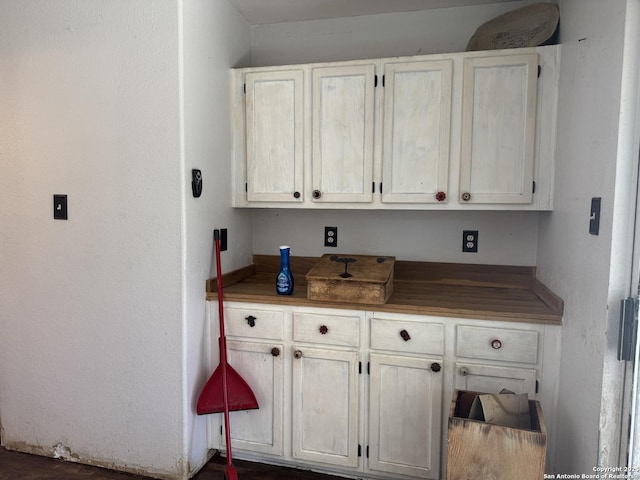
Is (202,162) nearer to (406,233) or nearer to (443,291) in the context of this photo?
(406,233)

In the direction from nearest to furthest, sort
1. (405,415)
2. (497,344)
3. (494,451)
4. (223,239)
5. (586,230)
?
(494,451) → (586,230) → (497,344) → (405,415) → (223,239)

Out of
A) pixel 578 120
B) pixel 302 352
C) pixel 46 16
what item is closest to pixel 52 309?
pixel 302 352

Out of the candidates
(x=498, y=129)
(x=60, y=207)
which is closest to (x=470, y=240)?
(x=498, y=129)

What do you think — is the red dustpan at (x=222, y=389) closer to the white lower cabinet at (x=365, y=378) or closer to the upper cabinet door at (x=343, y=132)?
the white lower cabinet at (x=365, y=378)

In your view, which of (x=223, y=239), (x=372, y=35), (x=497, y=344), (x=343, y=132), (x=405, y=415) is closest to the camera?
(x=497, y=344)

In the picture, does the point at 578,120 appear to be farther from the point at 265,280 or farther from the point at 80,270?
the point at 80,270

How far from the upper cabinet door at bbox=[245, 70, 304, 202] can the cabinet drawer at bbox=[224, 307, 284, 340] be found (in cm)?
60

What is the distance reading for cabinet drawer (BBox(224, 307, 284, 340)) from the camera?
2.03 metres

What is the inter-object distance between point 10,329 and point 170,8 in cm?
179

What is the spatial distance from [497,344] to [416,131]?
1.03m

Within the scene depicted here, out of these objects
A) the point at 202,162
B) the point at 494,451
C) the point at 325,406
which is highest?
the point at 202,162

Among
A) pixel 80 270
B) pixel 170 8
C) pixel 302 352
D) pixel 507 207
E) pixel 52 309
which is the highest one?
pixel 170 8

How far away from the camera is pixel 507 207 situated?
2.00 metres

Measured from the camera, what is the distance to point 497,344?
5.86ft
